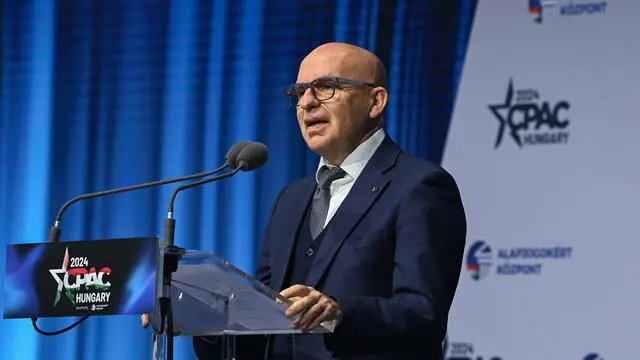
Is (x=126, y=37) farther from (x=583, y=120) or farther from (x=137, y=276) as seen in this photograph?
(x=137, y=276)

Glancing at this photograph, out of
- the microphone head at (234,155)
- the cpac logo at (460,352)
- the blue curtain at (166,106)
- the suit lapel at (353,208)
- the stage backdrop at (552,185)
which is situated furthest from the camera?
the blue curtain at (166,106)

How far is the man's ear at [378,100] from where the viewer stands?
3033mm

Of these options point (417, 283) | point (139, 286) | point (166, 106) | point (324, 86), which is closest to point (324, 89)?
point (324, 86)

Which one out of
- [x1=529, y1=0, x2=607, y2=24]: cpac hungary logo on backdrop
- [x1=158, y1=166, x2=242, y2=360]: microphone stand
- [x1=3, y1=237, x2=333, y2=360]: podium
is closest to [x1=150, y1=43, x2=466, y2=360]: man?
[x1=3, y1=237, x2=333, y2=360]: podium

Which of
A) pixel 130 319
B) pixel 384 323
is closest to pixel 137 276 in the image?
pixel 384 323

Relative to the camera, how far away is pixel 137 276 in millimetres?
2266

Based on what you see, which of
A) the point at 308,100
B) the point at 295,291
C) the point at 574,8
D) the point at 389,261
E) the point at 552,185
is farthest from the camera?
the point at 574,8

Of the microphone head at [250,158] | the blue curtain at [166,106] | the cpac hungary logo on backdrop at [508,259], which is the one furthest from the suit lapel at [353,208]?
the blue curtain at [166,106]

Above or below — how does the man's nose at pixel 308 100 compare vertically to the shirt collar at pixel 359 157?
above

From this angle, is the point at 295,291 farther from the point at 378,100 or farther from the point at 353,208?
the point at 378,100

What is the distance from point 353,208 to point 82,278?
788 millimetres

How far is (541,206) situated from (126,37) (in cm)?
228

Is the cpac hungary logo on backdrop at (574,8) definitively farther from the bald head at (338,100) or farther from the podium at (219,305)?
the podium at (219,305)

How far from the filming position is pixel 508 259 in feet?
14.8
